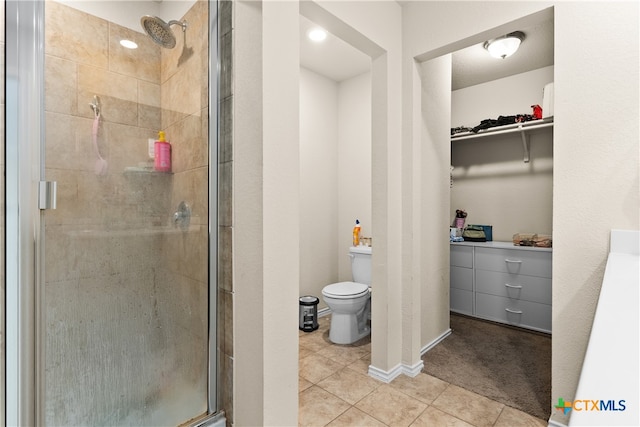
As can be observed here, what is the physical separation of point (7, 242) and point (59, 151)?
0.42 meters

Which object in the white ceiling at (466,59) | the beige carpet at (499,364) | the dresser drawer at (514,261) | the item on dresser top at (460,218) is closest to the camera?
the beige carpet at (499,364)

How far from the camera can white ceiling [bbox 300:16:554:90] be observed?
2705 mm

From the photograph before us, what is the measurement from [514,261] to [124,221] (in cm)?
311

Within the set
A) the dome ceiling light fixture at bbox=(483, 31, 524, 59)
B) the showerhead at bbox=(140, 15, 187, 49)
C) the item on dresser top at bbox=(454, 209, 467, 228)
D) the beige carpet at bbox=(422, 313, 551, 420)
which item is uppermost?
the dome ceiling light fixture at bbox=(483, 31, 524, 59)

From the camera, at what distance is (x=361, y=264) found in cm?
302

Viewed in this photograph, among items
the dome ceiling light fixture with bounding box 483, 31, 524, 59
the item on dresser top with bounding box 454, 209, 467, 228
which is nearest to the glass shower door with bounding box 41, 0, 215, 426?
the dome ceiling light fixture with bounding box 483, 31, 524, 59

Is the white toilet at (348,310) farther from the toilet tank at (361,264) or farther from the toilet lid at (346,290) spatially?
the toilet tank at (361,264)

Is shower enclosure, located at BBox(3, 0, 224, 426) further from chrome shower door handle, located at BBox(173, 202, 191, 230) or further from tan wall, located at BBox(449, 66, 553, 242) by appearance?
tan wall, located at BBox(449, 66, 553, 242)

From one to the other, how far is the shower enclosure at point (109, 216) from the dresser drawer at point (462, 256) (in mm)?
2715

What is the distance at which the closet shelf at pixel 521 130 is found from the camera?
9.18ft

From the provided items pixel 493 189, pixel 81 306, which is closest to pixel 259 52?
pixel 81 306

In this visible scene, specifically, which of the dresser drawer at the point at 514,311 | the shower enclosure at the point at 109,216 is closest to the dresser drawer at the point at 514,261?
the dresser drawer at the point at 514,311

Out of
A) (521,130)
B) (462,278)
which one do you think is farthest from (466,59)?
(462,278)

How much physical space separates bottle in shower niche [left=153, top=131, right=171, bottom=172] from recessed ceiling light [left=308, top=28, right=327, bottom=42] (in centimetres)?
176
